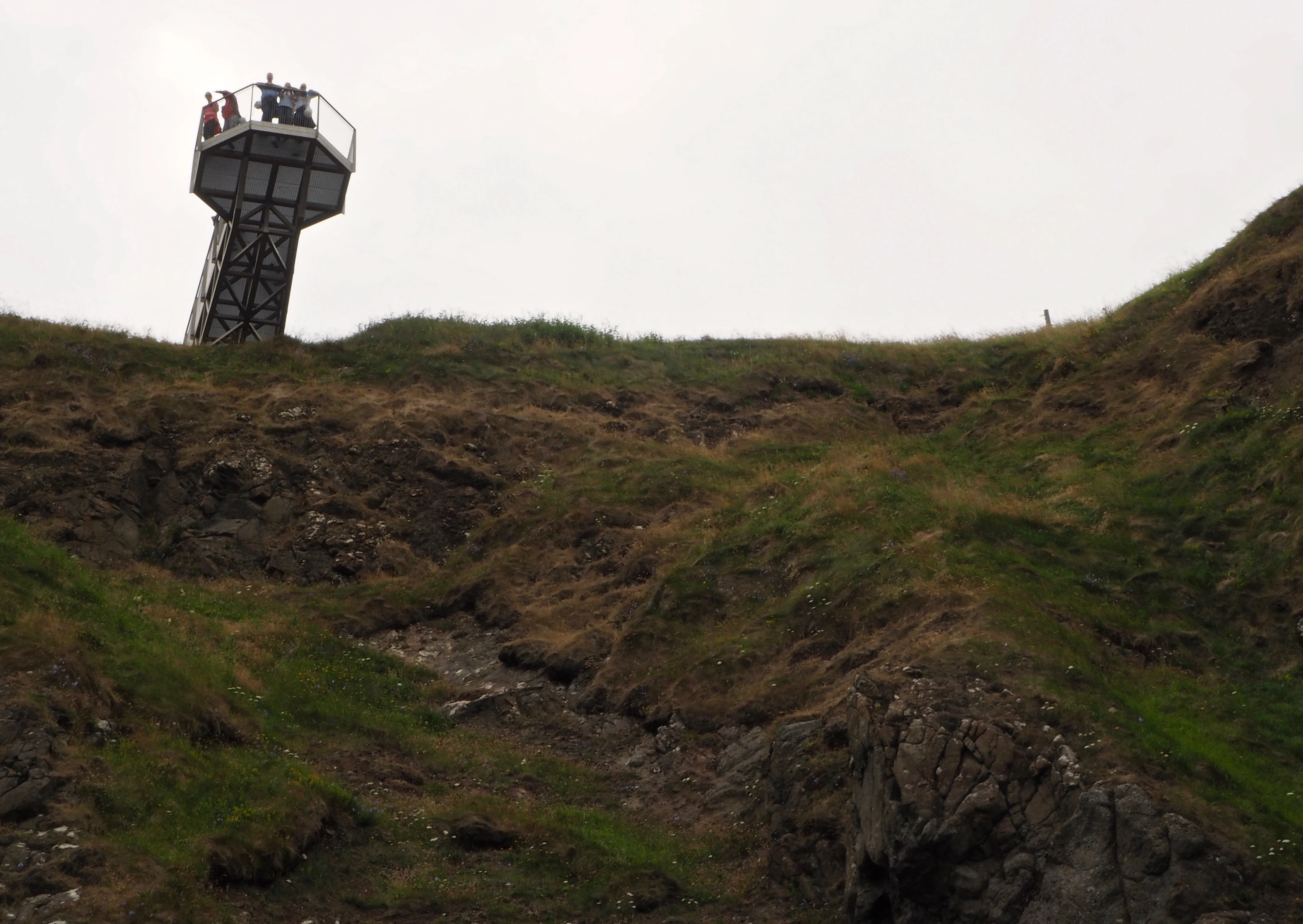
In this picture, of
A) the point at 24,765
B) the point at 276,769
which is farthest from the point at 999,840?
the point at 24,765

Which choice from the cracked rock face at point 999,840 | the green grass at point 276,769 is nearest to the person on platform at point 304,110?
the green grass at point 276,769

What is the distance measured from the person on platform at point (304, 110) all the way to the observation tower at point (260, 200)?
0.07 ft

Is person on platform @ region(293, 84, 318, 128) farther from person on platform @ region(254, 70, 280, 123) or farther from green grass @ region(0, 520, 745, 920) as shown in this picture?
green grass @ region(0, 520, 745, 920)

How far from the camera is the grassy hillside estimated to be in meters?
16.5

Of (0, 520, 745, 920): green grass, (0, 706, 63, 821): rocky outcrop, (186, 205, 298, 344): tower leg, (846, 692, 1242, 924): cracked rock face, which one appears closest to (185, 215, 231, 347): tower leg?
(186, 205, 298, 344): tower leg

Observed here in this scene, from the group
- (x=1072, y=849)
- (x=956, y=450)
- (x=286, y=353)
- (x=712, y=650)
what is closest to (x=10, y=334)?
(x=286, y=353)

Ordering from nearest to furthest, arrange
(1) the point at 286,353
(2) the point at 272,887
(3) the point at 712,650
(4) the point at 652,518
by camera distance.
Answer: (2) the point at 272,887 → (3) the point at 712,650 → (4) the point at 652,518 → (1) the point at 286,353

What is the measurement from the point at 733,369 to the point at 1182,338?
1238 centimetres

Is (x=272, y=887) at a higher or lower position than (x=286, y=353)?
lower

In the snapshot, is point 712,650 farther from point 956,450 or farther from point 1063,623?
point 956,450

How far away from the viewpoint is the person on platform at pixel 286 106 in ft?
111

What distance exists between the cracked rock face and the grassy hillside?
1.76ft

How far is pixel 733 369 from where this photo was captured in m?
37.4

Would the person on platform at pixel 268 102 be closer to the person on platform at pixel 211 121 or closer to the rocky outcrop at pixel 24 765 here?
the person on platform at pixel 211 121
